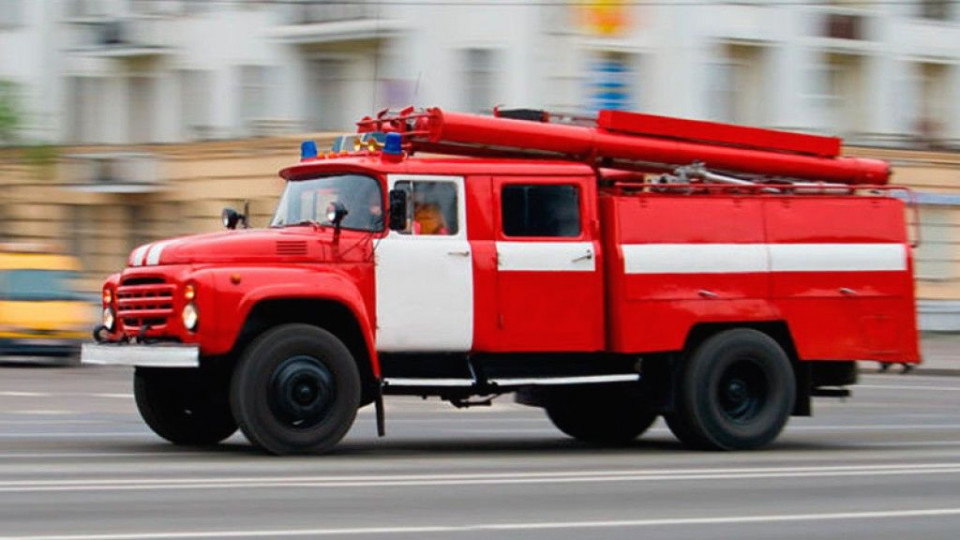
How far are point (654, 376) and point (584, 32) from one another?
2685cm

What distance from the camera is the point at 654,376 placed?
51.6 ft

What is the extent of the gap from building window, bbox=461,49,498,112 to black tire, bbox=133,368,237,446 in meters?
26.5

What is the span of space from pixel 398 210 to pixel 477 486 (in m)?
3.12

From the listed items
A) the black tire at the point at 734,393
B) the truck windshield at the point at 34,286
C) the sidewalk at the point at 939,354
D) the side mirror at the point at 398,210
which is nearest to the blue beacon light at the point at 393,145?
the side mirror at the point at 398,210

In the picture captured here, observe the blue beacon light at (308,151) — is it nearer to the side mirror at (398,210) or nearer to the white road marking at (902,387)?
the side mirror at (398,210)

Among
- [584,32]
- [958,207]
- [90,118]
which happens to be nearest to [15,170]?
[90,118]

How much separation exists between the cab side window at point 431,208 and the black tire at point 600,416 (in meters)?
2.38

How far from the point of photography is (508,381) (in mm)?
14836

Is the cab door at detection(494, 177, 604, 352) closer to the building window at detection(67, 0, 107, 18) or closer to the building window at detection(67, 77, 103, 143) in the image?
the building window at detection(67, 77, 103, 143)

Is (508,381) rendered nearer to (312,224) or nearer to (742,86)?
(312,224)

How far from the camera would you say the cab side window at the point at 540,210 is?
15023mm

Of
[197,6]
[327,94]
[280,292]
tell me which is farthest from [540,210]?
[197,6]

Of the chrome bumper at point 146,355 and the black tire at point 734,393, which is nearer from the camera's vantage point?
the chrome bumper at point 146,355

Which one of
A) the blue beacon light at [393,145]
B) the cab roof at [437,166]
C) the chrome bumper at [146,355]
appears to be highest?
the blue beacon light at [393,145]
